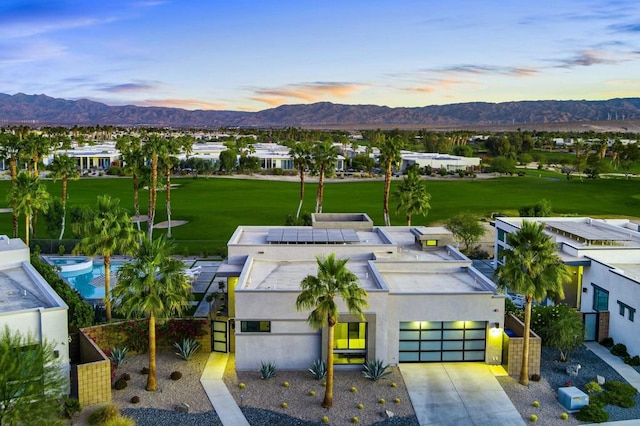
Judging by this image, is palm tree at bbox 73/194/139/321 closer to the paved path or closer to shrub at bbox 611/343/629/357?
the paved path

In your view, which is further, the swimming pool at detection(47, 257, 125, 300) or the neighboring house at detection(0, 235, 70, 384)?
the swimming pool at detection(47, 257, 125, 300)

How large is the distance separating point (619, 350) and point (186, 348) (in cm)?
2196

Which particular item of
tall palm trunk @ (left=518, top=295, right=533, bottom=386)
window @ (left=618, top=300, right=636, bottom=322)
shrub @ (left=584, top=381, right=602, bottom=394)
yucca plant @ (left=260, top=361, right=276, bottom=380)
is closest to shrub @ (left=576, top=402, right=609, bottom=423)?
shrub @ (left=584, top=381, right=602, bottom=394)

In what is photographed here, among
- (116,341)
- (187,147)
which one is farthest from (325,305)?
(187,147)

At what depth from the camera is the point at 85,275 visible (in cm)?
4859

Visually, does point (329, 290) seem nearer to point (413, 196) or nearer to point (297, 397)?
point (297, 397)

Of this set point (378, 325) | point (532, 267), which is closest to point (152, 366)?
point (378, 325)

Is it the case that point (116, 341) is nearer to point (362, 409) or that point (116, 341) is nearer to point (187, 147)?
point (362, 409)

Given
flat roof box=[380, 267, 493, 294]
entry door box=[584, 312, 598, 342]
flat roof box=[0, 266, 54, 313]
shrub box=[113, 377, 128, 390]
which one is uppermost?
flat roof box=[0, 266, 54, 313]

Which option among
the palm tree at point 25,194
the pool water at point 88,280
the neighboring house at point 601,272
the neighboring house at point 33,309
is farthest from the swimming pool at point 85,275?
the neighboring house at point 601,272

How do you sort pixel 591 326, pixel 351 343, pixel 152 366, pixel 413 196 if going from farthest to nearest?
pixel 413 196 < pixel 591 326 < pixel 351 343 < pixel 152 366

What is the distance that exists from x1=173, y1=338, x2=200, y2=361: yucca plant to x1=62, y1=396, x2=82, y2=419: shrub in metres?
6.52

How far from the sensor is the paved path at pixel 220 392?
24.2m

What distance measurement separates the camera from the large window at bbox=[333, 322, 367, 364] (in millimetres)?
29109
